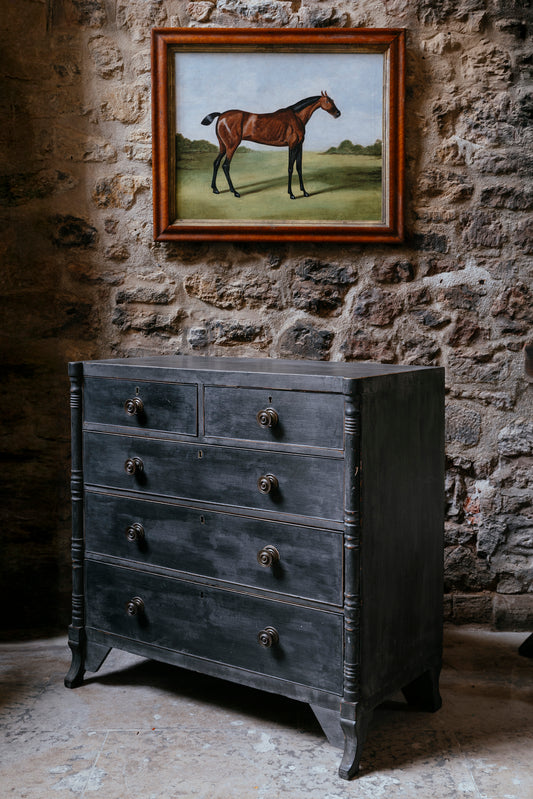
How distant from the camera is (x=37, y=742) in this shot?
222 centimetres

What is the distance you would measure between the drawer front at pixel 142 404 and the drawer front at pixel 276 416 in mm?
75

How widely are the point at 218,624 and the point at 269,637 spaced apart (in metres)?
0.20

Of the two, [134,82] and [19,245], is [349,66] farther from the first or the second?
[19,245]

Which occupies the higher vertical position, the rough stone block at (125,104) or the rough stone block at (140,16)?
the rough stone block at (140,16)

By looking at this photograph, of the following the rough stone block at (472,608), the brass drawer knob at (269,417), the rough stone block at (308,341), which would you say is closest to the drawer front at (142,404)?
the brass drawer knob at (269,417)

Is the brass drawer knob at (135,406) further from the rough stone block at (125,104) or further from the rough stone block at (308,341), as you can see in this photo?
the rough stone block at (125,104)

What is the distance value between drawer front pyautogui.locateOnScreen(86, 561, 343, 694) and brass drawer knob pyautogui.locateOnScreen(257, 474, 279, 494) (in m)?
0.32

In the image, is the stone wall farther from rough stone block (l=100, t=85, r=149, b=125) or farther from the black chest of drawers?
the black chest of drawers

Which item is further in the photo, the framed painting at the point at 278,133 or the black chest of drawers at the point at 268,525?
the framed painting at the point at 278,133

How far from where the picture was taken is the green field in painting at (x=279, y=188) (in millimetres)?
2924

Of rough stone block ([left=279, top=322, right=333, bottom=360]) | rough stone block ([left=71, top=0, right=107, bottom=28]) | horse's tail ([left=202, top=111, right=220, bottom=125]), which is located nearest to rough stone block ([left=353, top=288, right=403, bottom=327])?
rough stone block ([left=279, top=322, right=333, bottom=360])

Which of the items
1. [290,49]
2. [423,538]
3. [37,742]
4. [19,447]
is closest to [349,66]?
[290,49]

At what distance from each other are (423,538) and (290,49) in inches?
72.8

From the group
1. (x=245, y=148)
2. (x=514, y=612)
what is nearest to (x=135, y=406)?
(x=245, y=148)
